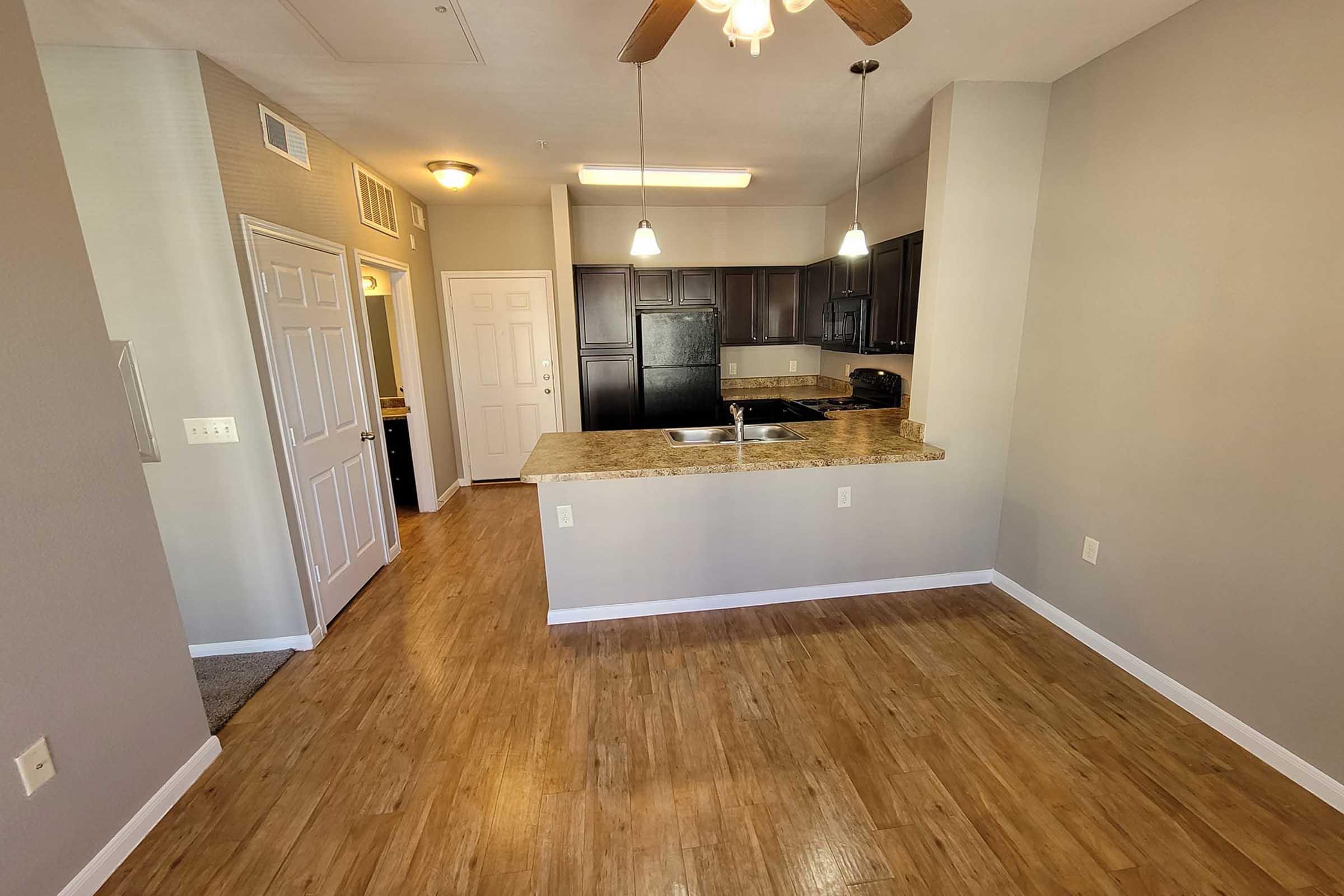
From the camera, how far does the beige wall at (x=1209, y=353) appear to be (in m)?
1.57

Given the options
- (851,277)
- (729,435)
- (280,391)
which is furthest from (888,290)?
(280,391)

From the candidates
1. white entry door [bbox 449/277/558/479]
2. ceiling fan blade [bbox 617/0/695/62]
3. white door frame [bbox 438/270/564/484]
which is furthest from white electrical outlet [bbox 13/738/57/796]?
white door frame [bbox 438/270/564/484]

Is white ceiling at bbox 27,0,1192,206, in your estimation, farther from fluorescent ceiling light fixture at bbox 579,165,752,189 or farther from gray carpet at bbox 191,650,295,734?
gray carpet at bbox 191,650,295,734

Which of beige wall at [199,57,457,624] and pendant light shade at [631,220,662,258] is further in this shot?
pendant light shade at [631,220,662,258]

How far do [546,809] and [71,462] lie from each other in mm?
1698

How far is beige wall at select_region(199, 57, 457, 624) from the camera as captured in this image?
6.85 feet

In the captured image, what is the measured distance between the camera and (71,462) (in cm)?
141

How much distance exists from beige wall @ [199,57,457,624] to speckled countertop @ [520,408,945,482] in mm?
1285

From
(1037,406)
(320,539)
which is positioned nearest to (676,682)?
(320,539)

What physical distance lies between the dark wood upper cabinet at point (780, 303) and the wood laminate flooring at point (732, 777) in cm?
304

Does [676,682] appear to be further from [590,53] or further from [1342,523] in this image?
[590,53]

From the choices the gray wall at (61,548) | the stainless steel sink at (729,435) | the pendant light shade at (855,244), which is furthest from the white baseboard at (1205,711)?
the gray wall at (61,548)

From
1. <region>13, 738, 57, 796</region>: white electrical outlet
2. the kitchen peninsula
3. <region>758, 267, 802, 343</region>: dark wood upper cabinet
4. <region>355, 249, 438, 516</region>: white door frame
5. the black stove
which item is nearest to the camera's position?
<region>13, 738, 57, 796</region>: white electrical outlet

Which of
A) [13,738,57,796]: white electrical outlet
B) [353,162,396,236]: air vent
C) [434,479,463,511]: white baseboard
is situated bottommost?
[434,479,463,511]: white baseboard
